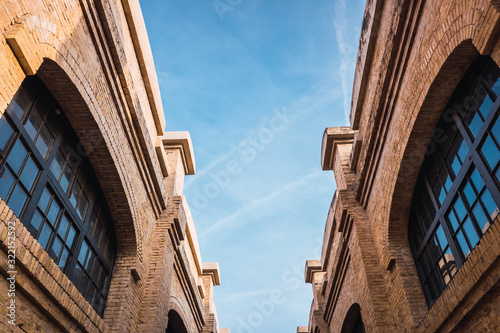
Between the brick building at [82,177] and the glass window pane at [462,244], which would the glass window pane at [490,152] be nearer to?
the glass window pane at [462,244]

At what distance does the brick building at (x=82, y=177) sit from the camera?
4.28 m

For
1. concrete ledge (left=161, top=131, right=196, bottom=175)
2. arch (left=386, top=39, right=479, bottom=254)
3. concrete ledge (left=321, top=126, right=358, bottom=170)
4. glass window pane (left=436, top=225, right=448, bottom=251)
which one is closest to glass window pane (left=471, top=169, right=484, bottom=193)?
arch (left=386, top=39, right=479, bottom=254)

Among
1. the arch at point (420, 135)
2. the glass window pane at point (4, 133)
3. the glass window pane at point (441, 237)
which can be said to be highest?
the arch at point (420, 135)

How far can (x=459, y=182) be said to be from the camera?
5.69 meters

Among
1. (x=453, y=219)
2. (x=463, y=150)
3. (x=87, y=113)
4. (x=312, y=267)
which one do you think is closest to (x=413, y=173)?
(x=453, y=219)

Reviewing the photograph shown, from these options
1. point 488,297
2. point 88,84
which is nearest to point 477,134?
point 488,297

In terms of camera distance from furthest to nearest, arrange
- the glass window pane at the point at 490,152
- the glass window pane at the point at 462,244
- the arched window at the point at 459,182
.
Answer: the glass window pane at the point at 462,244, the arched window at the point at 459,182, the glass window pane at the point at 490,152

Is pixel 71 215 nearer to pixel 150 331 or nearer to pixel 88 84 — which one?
pixel 88 84

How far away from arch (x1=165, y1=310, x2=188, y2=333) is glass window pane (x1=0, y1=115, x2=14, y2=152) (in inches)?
274

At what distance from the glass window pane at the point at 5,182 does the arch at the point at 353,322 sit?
832 centimetres

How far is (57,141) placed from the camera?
19.0ft

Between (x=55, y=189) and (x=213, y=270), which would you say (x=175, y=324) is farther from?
(x=55, y=189)

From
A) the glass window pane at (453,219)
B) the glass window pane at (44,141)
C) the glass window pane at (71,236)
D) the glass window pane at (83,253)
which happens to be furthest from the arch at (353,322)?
the glass window pane at (44,141)

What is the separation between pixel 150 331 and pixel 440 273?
523 centimetres
